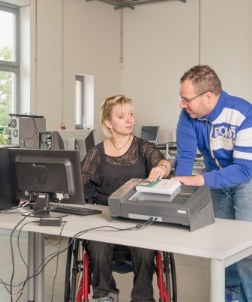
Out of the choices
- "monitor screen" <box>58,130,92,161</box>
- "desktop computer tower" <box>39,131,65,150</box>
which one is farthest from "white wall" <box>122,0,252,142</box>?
"desktop computer tower" <box>39,131,65,150</box>

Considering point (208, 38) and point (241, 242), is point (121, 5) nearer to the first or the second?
point (208, 38)

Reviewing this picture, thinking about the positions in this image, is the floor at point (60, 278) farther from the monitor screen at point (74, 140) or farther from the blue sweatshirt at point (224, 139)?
the blue sweatshirt at point (224, 139)

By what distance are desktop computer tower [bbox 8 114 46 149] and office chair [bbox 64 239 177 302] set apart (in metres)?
2.42

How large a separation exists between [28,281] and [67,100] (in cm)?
472

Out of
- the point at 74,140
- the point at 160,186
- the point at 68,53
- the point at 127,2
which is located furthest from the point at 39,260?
the point at 127,2

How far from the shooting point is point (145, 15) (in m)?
7.93

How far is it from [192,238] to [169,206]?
0.18 m

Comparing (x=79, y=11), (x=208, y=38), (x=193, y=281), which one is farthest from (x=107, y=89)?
(x=193, y=281)

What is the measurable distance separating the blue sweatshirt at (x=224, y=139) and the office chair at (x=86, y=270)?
1.39 feet

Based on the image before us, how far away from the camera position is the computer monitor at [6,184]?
2467 millimetres

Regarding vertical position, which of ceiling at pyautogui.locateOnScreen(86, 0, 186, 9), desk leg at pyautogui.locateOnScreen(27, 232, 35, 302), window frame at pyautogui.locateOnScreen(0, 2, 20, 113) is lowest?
desk leg at pyautogui.locateOnScreen(27, 232, 35, 302)

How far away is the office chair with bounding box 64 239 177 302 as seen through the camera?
2.28m

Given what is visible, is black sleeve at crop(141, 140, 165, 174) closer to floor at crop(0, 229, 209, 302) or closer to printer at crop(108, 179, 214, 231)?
printer at crop(108, 179, 214, 231)

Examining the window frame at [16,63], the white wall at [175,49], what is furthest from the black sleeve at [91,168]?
the white wall at [175,49]
